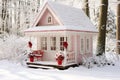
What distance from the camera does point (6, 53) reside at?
63.6 ft

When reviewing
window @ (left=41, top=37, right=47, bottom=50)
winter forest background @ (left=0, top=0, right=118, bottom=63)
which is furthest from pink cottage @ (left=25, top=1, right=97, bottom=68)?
winter forest background @ (left=0, top=0, right=118, bottom=63)

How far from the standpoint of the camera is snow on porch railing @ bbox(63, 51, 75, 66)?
15818 mm

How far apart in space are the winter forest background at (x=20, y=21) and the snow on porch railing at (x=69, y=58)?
14.3ft

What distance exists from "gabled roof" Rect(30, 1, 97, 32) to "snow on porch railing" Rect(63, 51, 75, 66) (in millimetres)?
1974

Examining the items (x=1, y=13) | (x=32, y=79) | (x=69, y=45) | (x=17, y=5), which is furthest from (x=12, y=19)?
(x=32, y=79)

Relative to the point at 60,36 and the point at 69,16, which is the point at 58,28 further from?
the point at 69,16

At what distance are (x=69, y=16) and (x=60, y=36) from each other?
166cm

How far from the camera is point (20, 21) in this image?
143 feet

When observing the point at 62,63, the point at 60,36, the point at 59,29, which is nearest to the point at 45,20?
the point at 60,36

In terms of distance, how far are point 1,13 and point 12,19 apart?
26.2ft

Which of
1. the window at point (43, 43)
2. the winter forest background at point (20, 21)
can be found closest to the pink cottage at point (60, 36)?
the window at point (43, 43)

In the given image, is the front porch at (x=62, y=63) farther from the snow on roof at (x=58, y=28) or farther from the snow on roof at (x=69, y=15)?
the snow on roof at (x=69, y=15)

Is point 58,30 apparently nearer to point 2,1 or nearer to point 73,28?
point 73,28

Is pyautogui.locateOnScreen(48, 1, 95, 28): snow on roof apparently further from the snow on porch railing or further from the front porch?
the front porch
